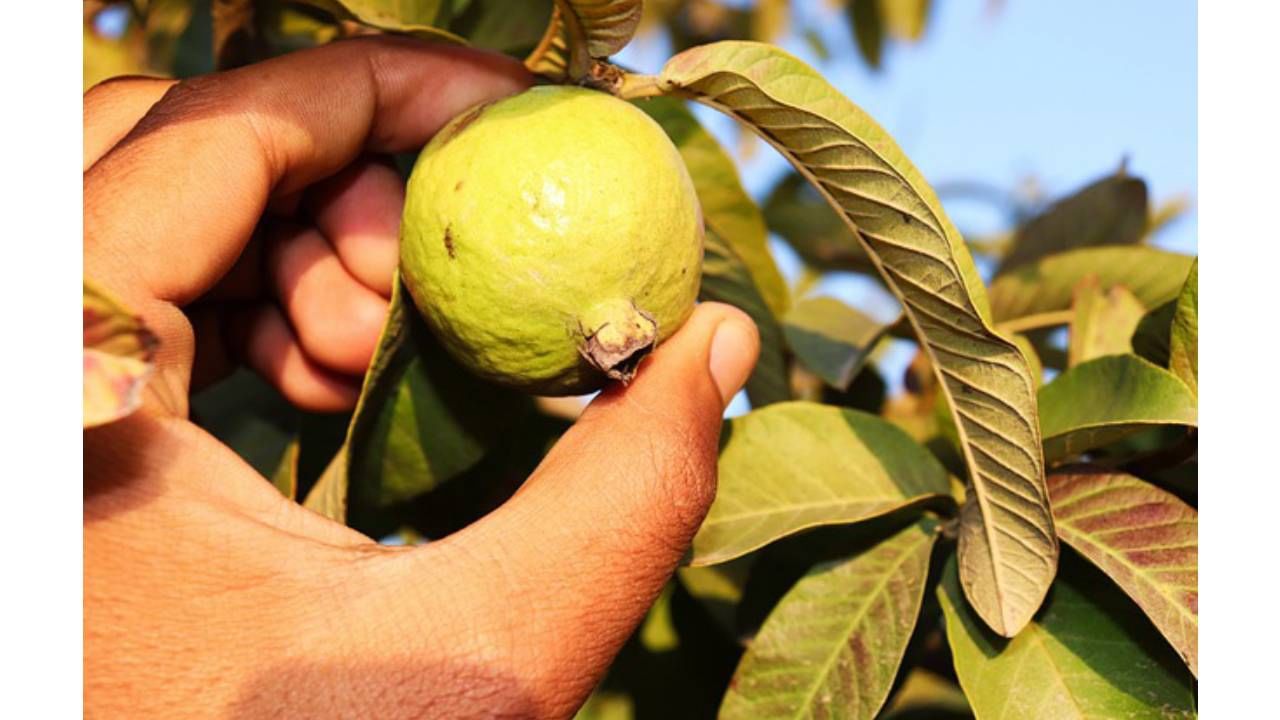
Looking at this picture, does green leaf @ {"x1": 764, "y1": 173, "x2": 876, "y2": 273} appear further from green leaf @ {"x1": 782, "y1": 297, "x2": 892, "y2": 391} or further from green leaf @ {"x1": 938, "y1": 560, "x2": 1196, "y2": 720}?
green leaf @ {"x1": 938, "y1": 560, "x2": 1196, "y2": 720}

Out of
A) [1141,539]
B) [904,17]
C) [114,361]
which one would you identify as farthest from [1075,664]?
[904,17]

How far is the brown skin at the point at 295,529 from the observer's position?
775 millimetres

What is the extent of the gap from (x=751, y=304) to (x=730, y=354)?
0.89ft

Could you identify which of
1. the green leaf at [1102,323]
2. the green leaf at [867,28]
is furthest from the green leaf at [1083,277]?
the green leaf at [867,28]

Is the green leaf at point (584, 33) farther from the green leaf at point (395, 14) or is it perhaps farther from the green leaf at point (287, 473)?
the green leaf at point (287, 473)

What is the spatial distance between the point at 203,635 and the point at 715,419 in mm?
443

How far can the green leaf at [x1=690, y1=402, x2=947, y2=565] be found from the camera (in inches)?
44.6

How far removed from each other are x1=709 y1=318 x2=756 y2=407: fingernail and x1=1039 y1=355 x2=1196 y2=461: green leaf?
299mm

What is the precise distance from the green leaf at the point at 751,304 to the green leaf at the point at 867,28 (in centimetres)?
214

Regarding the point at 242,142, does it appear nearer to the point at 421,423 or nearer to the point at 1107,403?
the point at 421,423

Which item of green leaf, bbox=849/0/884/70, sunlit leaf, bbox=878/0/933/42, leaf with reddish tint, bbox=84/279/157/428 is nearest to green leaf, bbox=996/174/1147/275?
leaf with reddish tint, bbox=84/279/157/428

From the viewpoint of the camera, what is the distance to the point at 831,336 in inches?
56.9

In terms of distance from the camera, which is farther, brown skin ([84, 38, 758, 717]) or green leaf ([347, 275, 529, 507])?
green leaf ([347, 275, 529, 507])

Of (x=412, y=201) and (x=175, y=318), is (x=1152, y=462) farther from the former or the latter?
(x=175, y=318)
